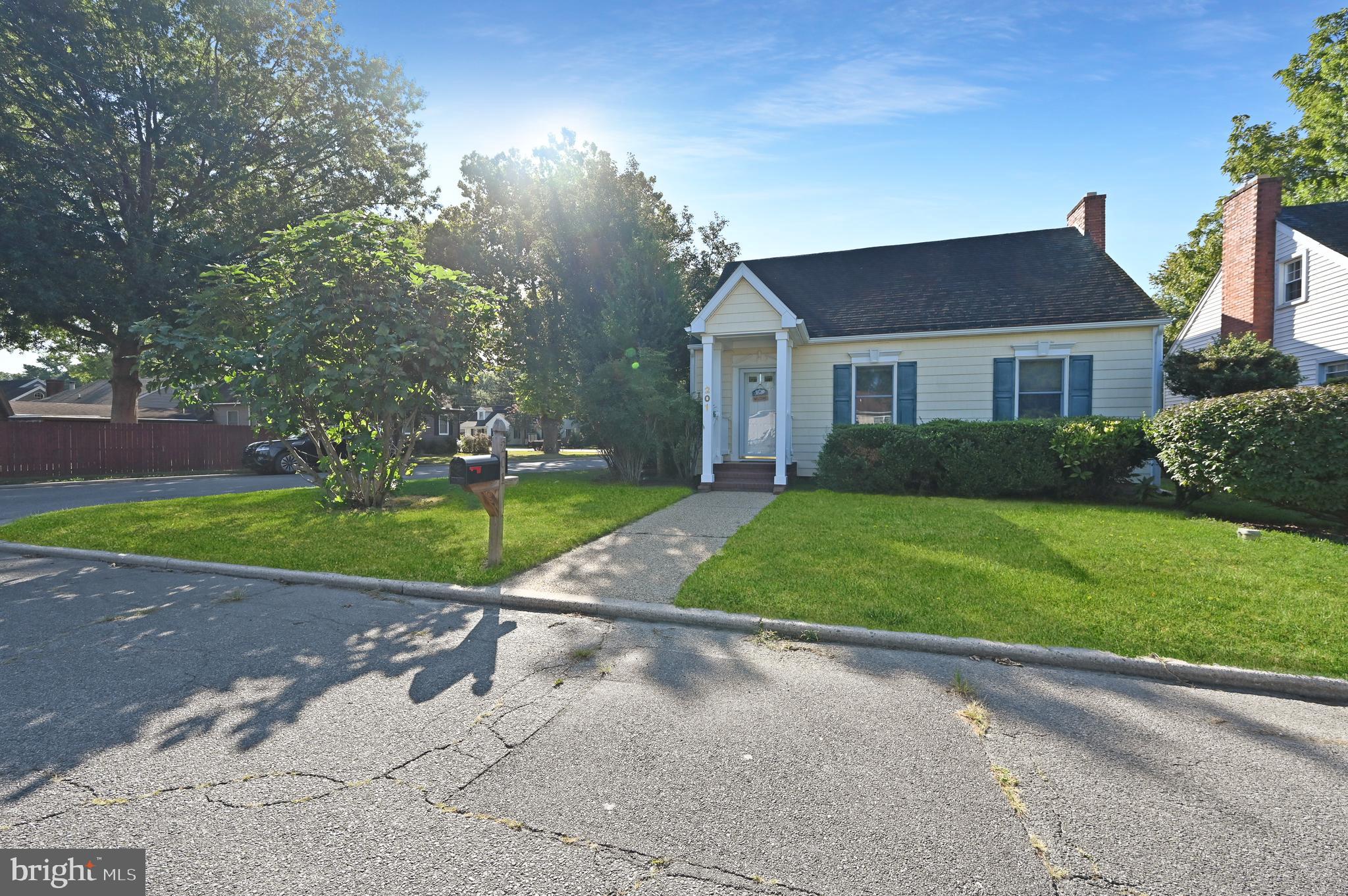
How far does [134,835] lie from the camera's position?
2209mm

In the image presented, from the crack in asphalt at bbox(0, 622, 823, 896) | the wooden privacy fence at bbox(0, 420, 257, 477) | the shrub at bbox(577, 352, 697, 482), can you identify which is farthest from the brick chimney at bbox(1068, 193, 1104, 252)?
the wooden privacy fence at bbox(0, 420, 257, 477)

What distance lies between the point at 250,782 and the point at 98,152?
25.6 m

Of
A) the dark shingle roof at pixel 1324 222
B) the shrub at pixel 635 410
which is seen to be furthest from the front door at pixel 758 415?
the dark shingle roof at pixel 1324 222

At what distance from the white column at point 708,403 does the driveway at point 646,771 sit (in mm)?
8436

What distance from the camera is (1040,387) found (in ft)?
41.7

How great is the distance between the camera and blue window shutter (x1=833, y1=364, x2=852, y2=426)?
45.1ft

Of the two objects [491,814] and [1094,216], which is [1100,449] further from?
[491,814]

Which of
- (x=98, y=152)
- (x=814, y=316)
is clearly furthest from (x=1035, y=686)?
(x=98, y=152)

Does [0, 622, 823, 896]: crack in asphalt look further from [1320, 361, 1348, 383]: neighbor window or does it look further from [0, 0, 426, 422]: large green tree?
[0, 0, 426, 422]: large green tree

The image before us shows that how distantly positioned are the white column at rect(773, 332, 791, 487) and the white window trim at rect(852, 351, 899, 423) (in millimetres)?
2047

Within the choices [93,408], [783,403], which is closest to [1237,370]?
[783,403]

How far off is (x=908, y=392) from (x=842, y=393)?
4.76ft

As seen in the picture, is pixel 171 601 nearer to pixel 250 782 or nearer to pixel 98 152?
pixel 250 782

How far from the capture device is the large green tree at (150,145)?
1752cm
